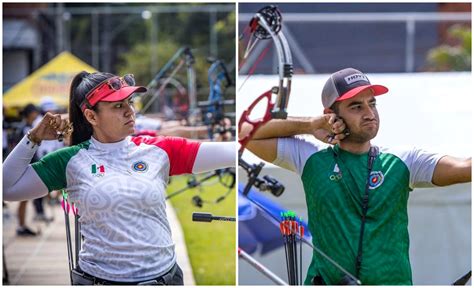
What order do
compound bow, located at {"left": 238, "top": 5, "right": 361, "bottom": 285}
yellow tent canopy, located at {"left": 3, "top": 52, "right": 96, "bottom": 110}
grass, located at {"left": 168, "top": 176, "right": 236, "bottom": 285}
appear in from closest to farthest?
compound bow, located at {"left": 238, "top": 5, "right": 361, "bottom": 285} < grass, located at {"left": 168, "top": 176, "right": 236, "bottom": 285} < yellow tent canopy, located at {"left": 3, "top": 52, "right": 96, "bottom": 110}

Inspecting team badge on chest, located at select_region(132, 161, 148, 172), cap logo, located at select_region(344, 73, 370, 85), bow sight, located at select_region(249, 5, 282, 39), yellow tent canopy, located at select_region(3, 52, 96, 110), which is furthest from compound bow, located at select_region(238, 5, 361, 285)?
yellow tent canopy, located at select_region(3, 52, 96, 110)

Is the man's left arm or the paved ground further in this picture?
the paved ground

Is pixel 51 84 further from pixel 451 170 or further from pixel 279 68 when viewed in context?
pixel 451 170

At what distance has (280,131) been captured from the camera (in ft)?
10.7

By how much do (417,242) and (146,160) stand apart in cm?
300

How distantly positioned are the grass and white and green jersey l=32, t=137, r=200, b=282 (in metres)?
2.74

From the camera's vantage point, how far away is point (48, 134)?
304 cm

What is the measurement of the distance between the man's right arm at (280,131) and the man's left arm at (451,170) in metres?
0.39

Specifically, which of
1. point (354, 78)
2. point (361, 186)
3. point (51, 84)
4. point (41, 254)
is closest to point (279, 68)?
point (354, 78)

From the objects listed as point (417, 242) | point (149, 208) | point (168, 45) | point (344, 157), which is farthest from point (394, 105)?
point (168, 45)

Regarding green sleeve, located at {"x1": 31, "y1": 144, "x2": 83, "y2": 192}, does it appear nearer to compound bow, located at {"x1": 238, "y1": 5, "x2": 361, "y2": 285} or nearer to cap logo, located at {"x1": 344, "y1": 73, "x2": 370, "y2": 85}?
compound bow, located at {"x1": 238, "y1": 5, "x2": 361, "y2": 285}

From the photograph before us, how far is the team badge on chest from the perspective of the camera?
2.98m

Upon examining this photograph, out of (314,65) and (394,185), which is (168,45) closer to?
(314,65)

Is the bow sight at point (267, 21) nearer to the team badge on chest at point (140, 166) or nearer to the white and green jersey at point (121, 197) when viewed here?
the white and green jersey at point (121, 197)
